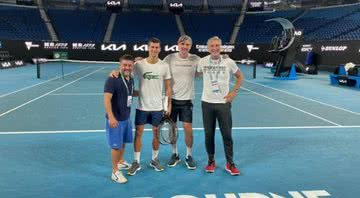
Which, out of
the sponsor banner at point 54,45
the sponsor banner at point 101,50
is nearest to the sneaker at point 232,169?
the sponsor banner at point 101,50

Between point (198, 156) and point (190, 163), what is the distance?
67cm

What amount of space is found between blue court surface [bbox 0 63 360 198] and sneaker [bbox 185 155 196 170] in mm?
110

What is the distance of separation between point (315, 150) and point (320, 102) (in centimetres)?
681

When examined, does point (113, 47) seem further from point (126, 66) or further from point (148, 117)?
point (126, 66)

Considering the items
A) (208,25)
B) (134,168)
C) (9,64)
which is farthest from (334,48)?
(9,64)

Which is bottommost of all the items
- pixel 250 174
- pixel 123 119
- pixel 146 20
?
pixel 250 174

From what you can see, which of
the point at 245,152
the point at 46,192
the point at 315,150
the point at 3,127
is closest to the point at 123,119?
the point at 46,192

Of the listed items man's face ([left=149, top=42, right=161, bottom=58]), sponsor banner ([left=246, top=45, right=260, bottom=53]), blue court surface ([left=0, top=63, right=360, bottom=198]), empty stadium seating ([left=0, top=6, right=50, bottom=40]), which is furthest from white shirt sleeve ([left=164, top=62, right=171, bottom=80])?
empty stadium seating ([left=0, top=6, right=50, bottom=40])

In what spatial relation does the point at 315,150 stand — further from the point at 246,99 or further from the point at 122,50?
the point at 122,50

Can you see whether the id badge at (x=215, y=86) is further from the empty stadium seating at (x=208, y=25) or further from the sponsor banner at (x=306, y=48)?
the empty stadium seating at (x=208, y=25)

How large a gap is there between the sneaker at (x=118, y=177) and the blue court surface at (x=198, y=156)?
0.25ft

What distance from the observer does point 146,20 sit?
4525 cm

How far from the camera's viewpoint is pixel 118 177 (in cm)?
536

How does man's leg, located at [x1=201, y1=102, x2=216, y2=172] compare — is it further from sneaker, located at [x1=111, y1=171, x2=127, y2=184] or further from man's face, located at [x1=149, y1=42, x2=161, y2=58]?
sneaker, located at [x1=111, y1=171, x2=127, y2=184]
